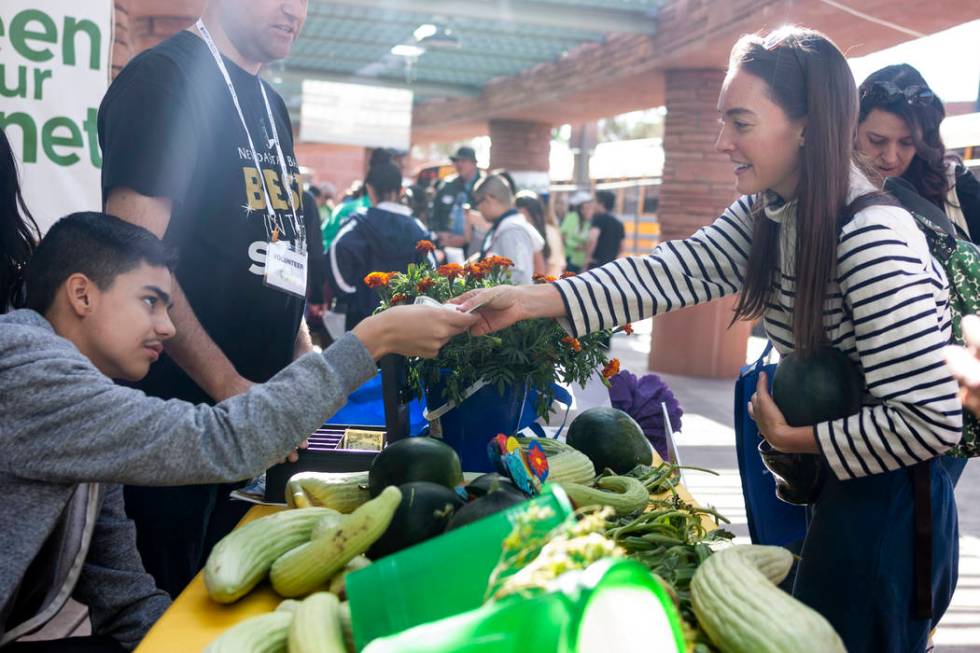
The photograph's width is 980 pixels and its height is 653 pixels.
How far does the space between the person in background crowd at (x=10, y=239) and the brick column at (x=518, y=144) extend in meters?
13.4

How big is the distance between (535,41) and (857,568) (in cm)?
1042

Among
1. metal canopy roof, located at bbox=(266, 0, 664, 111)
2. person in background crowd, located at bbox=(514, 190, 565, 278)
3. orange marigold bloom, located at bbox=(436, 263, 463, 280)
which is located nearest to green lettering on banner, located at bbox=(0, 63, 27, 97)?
orange marigold bloom, located at bbox=(436, 263, 463, 280)

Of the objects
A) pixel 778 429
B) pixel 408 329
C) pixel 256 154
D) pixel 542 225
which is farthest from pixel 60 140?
pixel 542 225

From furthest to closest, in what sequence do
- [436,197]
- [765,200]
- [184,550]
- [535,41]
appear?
[535,41] < [436,197] < [184,550] < [765,200]

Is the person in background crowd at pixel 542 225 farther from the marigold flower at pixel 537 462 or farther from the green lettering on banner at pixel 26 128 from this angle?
the marigold flower at pixel 537 462

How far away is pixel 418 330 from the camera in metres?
2.05

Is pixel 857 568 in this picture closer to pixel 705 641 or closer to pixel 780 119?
pixel 705 641

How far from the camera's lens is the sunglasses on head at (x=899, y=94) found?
3.06 m

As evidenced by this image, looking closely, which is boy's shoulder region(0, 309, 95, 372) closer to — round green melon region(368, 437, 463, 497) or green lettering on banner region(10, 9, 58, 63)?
round green melon region(368, 437, 463, 497)

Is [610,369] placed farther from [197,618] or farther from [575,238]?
[575,238]

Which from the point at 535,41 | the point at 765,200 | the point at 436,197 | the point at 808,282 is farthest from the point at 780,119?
the point at 535,41

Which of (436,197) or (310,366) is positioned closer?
(310,366)

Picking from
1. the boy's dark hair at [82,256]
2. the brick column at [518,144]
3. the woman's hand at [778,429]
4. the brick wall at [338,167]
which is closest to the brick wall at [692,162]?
the brick column at [518,144]

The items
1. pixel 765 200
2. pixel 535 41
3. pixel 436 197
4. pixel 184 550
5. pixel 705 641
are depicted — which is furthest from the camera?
pixel 535 41
